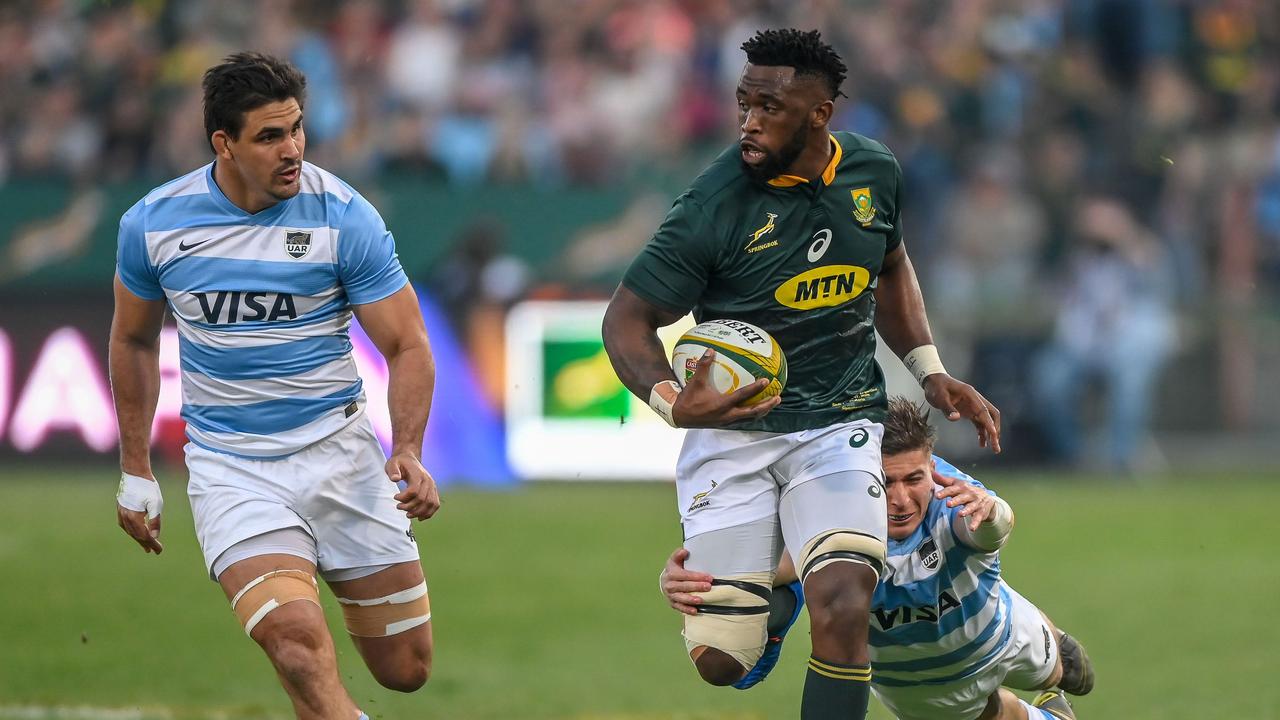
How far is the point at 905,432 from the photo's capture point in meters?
6.85

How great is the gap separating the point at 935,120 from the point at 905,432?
1213 centimetres

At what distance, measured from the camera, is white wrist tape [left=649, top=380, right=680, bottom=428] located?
20.7 feet

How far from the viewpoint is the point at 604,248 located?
1742 centimetres

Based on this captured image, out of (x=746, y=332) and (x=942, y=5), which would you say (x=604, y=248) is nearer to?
(x=942, y=5)

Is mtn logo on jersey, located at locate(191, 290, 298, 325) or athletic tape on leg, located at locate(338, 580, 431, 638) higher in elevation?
mtn logo on jersey, located at locate(191, 290, 298, 325)

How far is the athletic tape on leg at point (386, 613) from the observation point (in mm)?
6848

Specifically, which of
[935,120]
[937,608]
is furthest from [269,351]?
[935,120]

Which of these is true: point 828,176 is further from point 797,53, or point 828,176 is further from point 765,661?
point 765,661

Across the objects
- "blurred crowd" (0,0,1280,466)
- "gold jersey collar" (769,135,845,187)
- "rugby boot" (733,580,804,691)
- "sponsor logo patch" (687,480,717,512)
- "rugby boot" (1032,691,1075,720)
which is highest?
"gold jersey collar" (769,135,845,187)

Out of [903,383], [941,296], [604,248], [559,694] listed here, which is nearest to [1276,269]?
[941,296]

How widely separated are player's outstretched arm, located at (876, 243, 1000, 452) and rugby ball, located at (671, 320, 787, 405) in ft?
2.77

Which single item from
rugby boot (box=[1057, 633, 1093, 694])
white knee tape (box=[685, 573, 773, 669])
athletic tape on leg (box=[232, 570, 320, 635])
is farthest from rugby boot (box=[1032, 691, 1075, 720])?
athletic tape on leg (box=[232, 570, 320, 635])

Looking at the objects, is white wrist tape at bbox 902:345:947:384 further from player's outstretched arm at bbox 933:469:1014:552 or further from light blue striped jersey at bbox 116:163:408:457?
light blue striped jersey at bbox 116:163:408:457

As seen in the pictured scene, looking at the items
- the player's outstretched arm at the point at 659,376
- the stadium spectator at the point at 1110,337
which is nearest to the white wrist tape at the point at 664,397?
the player's outstretched arm at the point at 659,376
